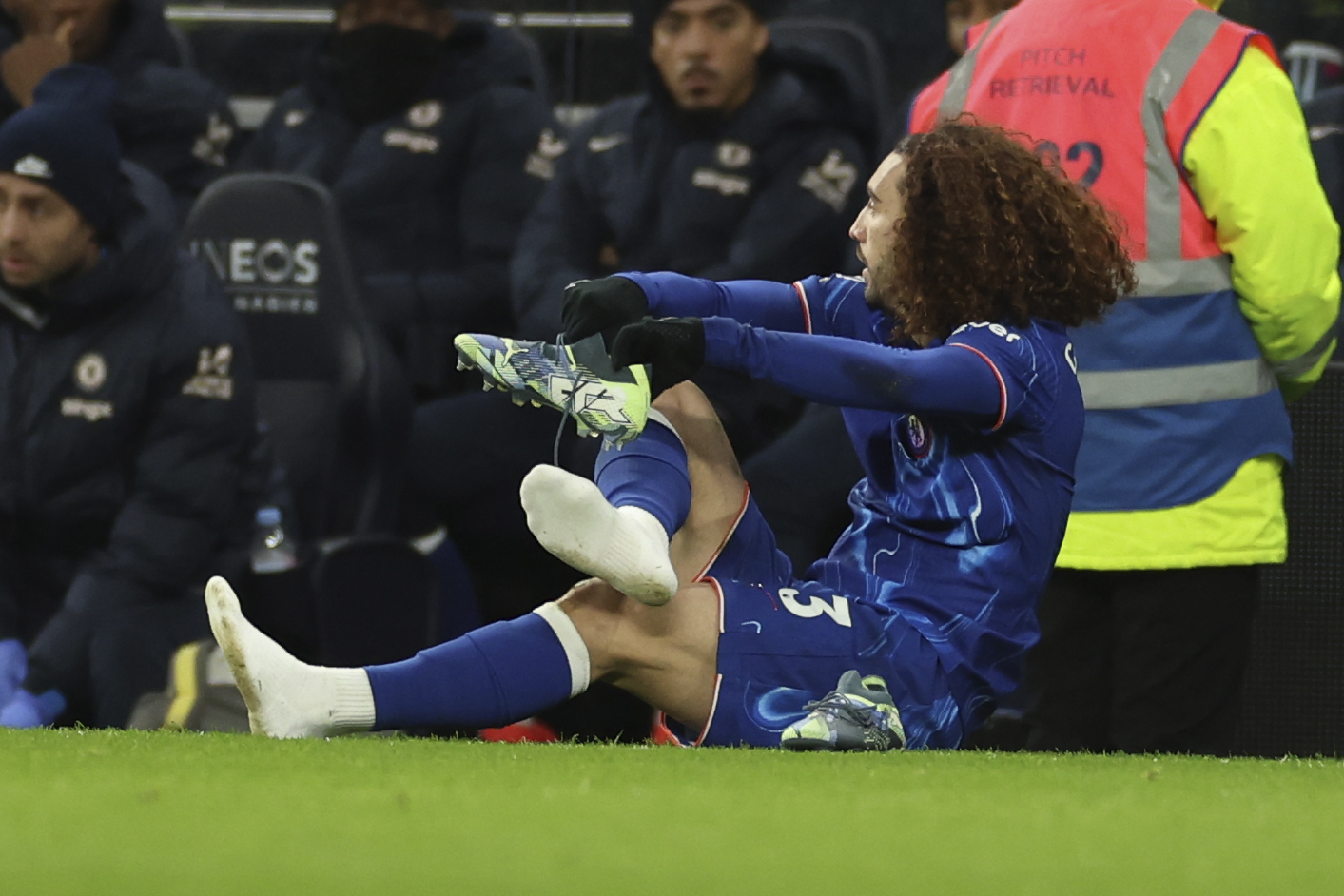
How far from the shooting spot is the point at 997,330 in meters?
2.27

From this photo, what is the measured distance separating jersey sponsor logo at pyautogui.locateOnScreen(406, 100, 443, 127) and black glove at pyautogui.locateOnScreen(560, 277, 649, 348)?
1.81 meters

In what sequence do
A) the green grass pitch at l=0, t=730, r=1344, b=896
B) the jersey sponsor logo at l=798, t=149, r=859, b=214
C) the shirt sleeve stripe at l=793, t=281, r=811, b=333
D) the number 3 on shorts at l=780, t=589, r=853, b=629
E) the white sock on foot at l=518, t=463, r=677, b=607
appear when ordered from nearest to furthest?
the green grass pitch at l=0, t=730, r=1344, b=896 → the white sock on foot at l=518, t=463, r=677, b=607 → the number 3 on shorts at l=780, t=589, r=853, b=629 → the shirt sleeve stripe at l=793, t=281, r=811, b=333 → the jersey sponsor logo at l=798, t=149, r=859, b=214

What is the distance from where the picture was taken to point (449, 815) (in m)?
1.67

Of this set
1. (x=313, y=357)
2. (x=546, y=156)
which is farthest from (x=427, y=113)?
(x=313, y=357)

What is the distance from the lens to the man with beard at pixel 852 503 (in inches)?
83.0

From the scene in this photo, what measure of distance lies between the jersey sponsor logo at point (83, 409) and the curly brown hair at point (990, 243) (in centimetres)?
208

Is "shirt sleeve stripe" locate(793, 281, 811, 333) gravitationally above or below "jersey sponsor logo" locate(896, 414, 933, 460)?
above

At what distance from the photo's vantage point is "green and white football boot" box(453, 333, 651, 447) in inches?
84.4

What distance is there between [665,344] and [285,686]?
1.78 feet

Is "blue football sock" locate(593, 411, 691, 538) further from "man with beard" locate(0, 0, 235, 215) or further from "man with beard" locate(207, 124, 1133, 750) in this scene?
"man with beard" locate(0, 0, 235, 215)

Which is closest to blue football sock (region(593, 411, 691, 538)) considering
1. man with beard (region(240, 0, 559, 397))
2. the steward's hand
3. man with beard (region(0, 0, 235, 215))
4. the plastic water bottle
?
man with beard (region(240, 0, 559, 397))

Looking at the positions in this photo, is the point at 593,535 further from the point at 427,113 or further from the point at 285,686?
the point at 427,113

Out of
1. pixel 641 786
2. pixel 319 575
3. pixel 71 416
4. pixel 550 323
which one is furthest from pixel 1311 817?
pixel 71 416

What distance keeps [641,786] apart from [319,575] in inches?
88.7
